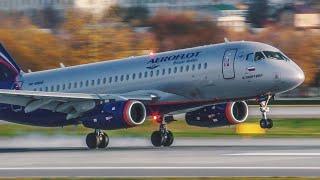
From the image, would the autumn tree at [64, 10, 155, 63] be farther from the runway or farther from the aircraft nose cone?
the aircraft nose cone

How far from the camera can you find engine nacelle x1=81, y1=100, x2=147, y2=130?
45531 millimetres

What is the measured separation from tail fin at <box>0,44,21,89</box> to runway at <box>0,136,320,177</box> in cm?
278

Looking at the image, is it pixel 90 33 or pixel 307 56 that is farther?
pixel 307 56

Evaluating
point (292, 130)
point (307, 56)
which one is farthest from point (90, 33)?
point (292, 130)

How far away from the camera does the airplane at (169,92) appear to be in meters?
45.9

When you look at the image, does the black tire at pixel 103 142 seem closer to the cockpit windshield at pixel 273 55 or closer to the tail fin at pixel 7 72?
the tail fin at pixel 7 72

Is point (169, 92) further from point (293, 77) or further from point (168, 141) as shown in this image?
point (293, 77)

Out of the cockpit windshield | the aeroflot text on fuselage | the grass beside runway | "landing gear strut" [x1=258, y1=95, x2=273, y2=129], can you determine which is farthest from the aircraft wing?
the grass beside runway

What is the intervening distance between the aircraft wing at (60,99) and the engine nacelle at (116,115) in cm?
44

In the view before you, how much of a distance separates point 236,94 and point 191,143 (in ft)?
16.1

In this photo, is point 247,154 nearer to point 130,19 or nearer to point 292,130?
point 292,130

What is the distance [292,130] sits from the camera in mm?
63719

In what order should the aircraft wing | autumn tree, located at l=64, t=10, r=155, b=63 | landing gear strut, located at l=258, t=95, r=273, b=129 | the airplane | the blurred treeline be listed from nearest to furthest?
landing gear strut, located at l=258, t=95, r=273, b=129 → the airplane → the aircraft wing → autumn tree, located at l=64, t=10, r=155, b=63 → the blurred treeline

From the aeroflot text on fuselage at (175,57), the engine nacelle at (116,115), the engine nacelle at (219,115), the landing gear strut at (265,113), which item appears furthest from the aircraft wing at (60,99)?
the landing gear strut at (265,113)
